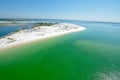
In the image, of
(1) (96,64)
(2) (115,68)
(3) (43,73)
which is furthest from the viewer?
(1) (96,64)

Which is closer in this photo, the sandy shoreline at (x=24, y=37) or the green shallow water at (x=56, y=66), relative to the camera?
the green shallow water at (x=56, y=66)

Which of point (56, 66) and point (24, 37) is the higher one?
point (56, 66)

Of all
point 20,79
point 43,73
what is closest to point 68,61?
point 43,73

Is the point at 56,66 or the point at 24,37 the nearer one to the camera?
the point at 56,66

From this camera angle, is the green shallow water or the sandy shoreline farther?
the sandy shoreline

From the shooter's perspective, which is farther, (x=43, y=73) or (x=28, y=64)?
(x=28, y=64)

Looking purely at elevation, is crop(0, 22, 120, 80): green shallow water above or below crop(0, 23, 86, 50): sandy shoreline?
above

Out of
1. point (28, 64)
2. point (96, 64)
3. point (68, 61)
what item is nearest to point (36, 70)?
point (28, 64)

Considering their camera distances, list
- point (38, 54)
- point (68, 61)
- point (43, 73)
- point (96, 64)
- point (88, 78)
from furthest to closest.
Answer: point (38, 54) → point (68, 61) → point (96, 64) → point (43, 73) → point (88, 78)

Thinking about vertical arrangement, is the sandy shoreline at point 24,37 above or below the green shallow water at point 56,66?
below

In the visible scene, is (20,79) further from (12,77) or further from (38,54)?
(38,54)
